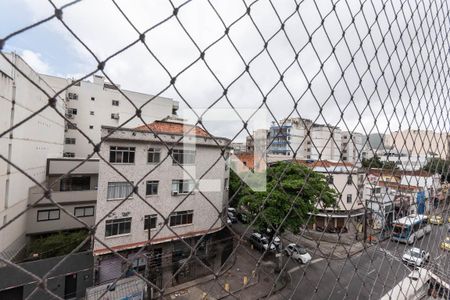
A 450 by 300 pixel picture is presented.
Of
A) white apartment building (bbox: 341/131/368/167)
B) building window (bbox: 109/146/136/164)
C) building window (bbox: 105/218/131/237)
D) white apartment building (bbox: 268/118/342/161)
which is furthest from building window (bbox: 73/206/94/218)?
white apartment building (bbox: 341/131/368/167)

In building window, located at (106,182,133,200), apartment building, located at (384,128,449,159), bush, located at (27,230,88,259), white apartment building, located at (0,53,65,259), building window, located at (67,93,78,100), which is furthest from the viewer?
building window, located at (67,93,78,100)

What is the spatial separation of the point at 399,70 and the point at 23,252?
20.5 ft

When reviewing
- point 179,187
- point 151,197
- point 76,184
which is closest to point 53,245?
point 76,184

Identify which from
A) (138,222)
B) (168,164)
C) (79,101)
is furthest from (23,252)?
(79,101)

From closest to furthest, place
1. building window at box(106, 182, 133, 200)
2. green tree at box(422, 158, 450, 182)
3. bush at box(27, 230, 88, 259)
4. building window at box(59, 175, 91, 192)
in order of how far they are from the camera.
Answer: green tree at box(422, 158, 450, 182), building window at box(106, 182, 133, 200), bush at box(27, 230, 88, 259), building window at box(59, 175, 91, 192)

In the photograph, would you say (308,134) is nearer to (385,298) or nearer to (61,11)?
(61,11)

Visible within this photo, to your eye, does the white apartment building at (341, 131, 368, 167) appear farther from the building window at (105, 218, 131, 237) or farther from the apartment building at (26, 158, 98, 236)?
the apartment building at (26, 158, 98, 236)

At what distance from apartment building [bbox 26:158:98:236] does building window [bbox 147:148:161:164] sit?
1.53 m

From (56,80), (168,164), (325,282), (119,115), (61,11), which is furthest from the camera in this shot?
(119,115)

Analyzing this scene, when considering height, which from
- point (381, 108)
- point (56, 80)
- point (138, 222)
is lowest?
point (138, 222)

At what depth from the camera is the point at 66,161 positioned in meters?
5.40

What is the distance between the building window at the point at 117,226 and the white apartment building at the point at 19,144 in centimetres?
115

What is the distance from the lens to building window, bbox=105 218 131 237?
12.6 feet

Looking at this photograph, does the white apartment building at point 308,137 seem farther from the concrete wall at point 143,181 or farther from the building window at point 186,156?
the building window at point 186,156
